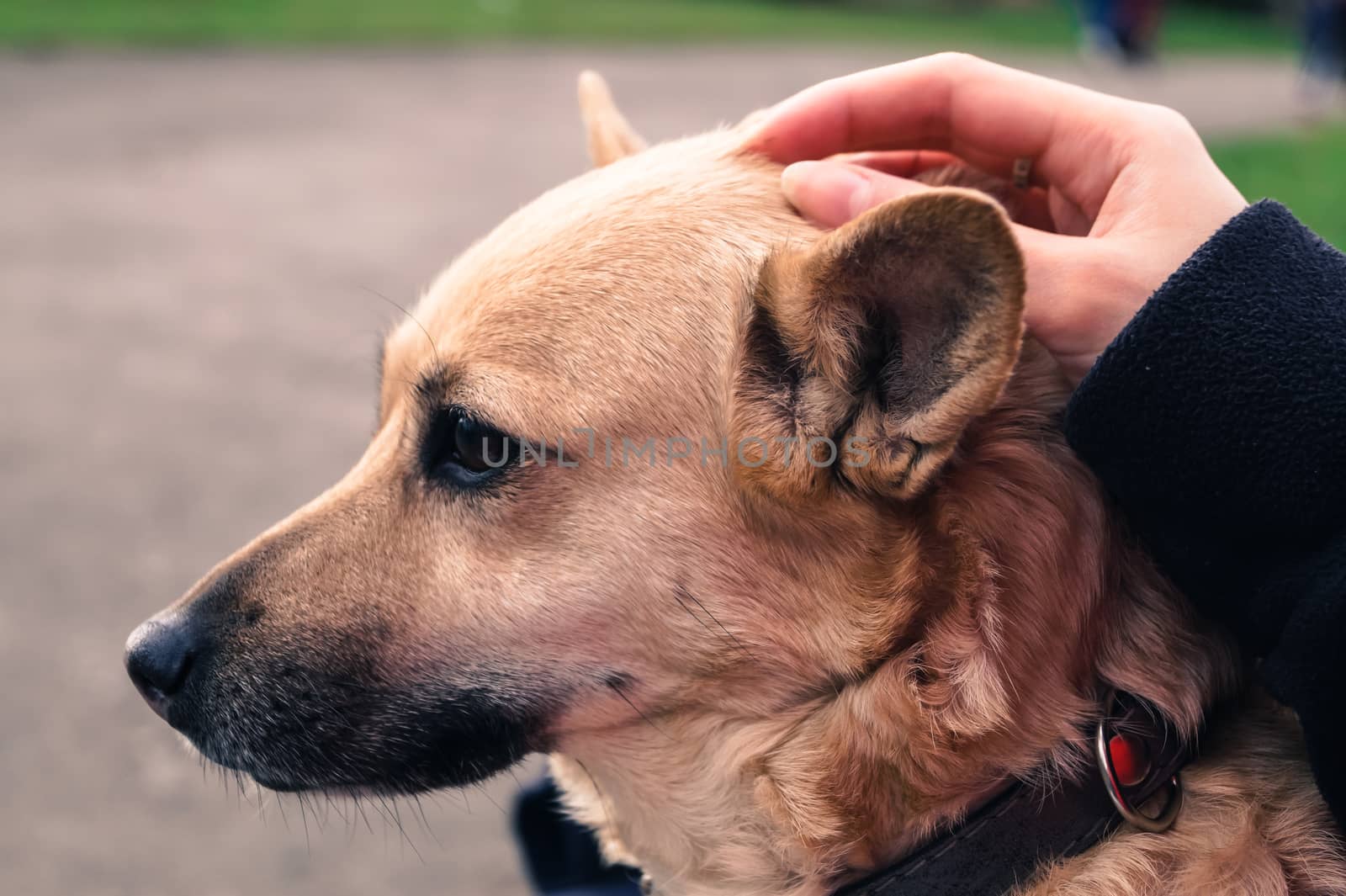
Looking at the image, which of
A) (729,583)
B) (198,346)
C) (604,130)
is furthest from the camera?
(198,346)

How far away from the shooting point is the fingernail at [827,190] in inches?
76.7

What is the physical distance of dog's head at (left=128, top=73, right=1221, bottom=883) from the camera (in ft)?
5.97

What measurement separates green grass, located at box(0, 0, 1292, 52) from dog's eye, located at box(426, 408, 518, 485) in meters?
11.4

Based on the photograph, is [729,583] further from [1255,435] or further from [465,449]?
[1255,435]

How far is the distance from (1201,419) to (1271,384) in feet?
0.35

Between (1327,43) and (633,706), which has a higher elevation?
(633,706)

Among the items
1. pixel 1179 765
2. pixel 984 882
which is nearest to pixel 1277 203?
pixel 1179 765

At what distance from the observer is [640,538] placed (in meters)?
1.97

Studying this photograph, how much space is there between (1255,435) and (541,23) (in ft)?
51.7

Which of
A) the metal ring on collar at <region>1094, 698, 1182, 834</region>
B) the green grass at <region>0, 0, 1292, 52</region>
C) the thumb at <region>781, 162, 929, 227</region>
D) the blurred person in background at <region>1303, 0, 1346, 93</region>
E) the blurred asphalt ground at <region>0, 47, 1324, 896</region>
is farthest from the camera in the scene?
the blurred person in background at <region>1303, 0, 1346, 93</region>

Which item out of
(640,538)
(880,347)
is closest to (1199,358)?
(880,347)

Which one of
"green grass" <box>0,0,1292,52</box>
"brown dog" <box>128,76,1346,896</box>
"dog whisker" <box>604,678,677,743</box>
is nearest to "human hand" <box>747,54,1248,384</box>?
"brown dog" <box>128,76,1346,896</box>

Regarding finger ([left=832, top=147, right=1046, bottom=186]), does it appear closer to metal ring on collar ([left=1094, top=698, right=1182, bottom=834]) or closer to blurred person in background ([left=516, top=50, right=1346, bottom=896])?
blurred person in background ([left=516, top=50, right=1346, bottom=896])

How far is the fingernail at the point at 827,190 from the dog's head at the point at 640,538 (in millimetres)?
52
